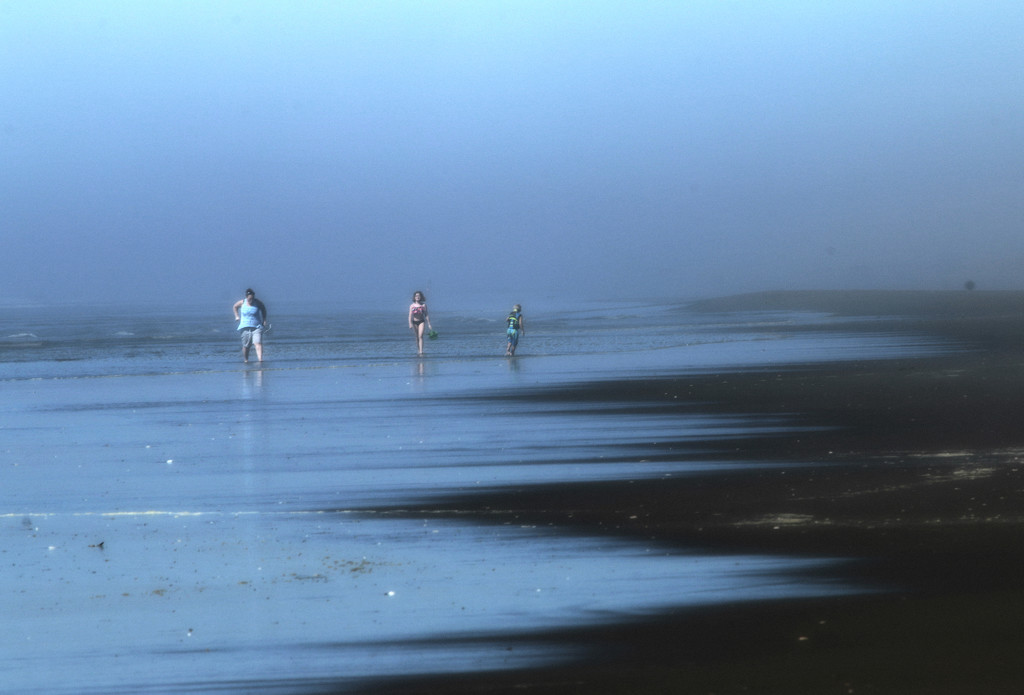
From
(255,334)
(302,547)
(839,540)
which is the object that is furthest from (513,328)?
(839,540)

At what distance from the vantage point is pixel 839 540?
313 inches

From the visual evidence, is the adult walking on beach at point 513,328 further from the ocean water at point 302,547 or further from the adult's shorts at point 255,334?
the ocean water at point 302,547

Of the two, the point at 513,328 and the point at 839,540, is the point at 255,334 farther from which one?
the point at 839,540

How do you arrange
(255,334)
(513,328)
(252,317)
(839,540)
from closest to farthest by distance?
1. (839,540)
2. (252,317)
3. (255,334)
4. (513,328)

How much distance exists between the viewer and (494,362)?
28609mm

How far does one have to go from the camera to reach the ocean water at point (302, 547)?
233 inches

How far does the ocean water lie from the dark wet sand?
30cm

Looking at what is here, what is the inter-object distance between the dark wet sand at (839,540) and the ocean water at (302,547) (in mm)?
295

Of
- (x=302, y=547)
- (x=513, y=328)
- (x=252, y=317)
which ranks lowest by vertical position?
(x=302, y=547)

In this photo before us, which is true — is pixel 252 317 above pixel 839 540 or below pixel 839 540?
above

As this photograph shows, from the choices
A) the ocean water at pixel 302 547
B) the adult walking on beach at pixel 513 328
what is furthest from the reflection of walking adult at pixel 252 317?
the ocean water at pixel 302 547

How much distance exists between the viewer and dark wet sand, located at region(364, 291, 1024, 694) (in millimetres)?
5402

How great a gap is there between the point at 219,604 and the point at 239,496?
141 inches

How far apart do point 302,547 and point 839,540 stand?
11.7ft
